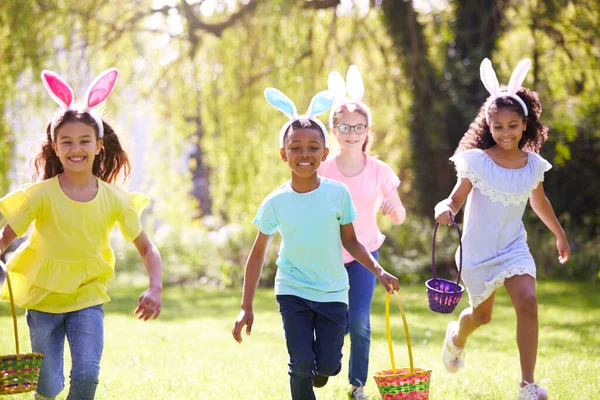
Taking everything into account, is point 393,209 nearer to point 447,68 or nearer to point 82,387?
point 82,387

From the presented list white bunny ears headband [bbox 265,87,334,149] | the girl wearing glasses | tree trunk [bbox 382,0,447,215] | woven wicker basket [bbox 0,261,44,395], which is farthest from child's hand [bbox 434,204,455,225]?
tree trunk [bbox 382,0,447,215]

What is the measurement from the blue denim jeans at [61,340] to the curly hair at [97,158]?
76 cm

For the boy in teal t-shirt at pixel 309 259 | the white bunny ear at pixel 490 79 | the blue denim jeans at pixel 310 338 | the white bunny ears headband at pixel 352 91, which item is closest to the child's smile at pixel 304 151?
the boy in teal t-shirt at pixel 309 259

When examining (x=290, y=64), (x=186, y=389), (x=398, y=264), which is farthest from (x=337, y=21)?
(x=186, y=389)

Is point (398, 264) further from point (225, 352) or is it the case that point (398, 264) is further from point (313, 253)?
point (313, 253)

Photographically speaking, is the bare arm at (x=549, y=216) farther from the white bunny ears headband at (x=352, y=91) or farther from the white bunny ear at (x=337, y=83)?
the white bunny ear at (x=337, y=83)

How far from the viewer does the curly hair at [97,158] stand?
4176 mm

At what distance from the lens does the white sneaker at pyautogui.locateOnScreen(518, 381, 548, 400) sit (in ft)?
14.1

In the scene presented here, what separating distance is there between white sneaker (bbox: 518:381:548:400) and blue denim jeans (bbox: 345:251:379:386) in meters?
0.91

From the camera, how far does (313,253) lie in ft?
13.2

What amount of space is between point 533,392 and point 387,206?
53.8 inches

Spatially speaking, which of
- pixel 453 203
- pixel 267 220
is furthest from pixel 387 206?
pixel 267 220

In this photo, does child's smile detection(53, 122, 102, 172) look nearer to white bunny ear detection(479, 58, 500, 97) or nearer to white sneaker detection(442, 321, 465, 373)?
white bunny ear detection(479, 58, 500, 97)

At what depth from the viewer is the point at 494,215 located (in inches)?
186
